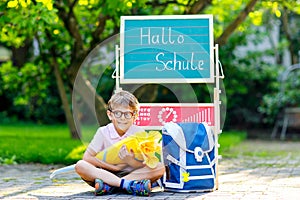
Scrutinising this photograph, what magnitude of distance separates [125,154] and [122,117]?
30cm

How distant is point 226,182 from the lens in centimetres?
631

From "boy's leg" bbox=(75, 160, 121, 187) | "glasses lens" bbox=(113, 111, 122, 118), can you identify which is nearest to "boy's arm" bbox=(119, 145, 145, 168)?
"boy's leg" bbox=(75, 160, 121, 187)

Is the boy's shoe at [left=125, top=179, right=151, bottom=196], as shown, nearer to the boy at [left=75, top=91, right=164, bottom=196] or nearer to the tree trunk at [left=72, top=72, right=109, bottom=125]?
the boy at [left=75, top=91, right=164, bottom=196]

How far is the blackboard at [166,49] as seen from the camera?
20.6 ft

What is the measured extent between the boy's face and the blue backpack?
0.32m

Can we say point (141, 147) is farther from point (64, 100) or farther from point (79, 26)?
point (64, 100)

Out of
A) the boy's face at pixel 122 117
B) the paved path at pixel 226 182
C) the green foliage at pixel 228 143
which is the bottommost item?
the green foliage at pixel 228 143

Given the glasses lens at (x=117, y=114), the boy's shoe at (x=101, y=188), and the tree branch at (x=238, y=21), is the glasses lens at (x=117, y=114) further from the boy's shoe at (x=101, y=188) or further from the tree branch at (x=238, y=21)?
the tree branch at (x=238, y=21)

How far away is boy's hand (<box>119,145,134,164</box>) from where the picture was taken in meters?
5.35

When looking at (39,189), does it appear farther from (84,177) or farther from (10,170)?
(10,170)

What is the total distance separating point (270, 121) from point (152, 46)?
26.0ft

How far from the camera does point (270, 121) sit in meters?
13.9

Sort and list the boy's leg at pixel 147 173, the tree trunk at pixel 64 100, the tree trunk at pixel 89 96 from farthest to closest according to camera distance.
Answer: the tree trunk at pixel 64 100, the tree trunk at pixel 89 96, the boy's leg at pixel 147 173

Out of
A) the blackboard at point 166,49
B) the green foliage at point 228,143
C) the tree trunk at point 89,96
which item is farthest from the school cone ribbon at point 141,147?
the green foliage at point 228,143
